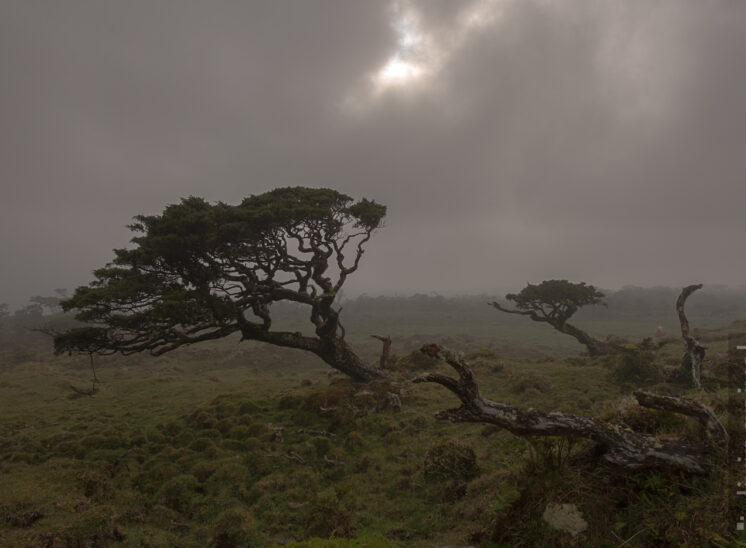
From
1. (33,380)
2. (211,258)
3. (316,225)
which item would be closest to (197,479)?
(211,258)

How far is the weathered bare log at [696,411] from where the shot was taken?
5066mm

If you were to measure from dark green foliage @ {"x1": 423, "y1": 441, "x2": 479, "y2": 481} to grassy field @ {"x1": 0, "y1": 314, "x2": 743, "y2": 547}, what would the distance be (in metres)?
0.04

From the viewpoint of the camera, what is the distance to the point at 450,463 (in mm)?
9719

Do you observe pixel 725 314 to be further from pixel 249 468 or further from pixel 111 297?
pixel 111 297

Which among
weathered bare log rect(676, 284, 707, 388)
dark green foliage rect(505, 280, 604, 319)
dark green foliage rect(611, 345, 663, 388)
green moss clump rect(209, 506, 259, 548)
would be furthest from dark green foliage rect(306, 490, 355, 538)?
dark green foliage rect(505, 280, 604, 319)

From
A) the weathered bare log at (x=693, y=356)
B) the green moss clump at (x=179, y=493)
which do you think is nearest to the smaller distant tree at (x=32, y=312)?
the green moss clump at (x=179, y=493)

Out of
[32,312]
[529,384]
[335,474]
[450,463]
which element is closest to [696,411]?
[450,463]

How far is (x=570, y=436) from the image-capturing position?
542 centimetres

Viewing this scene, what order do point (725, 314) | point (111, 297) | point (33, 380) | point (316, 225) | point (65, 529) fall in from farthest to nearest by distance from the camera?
point (725, 314) < point (33, 380) < point (316, 225) < point (111, 297) < point (65, 529)

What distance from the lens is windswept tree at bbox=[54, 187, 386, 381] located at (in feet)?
45.0

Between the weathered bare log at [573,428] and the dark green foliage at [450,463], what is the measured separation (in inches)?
193

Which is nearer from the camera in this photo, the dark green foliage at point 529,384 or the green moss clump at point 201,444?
the green moss clump at point 201,444

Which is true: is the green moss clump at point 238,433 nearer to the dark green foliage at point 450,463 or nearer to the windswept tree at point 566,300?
the dark green foliage at point 450,463

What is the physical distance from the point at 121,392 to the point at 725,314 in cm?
10367
